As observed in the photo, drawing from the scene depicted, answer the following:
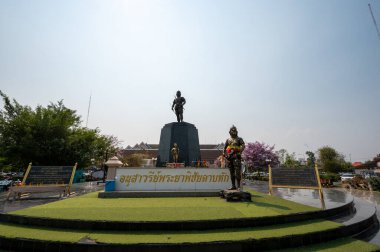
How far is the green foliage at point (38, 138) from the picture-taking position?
1745 centimetres

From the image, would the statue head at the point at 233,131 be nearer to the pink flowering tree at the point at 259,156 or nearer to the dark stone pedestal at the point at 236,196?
the dark stone pedestal at the point at 236,196

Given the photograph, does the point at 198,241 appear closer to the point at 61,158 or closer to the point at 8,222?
the point at 8,222

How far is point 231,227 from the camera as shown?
4.82 meters

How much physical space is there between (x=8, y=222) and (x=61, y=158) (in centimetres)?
1521

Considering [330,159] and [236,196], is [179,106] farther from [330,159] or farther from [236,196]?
[330,159]

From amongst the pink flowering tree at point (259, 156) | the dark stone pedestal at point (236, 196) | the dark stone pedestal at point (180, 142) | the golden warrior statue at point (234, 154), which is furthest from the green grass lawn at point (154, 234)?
the pink flowering tree at point (259, 156)

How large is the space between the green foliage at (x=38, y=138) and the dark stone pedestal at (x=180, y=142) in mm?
9628

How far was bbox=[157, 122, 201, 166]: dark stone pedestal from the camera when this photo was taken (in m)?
15.0

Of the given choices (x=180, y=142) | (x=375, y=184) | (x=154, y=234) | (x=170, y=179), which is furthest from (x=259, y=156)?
(x=154, y=234)

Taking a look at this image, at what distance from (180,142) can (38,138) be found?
12757mm

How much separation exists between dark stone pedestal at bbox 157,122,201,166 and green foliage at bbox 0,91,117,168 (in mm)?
9628

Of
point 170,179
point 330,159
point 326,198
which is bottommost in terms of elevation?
point 326,198

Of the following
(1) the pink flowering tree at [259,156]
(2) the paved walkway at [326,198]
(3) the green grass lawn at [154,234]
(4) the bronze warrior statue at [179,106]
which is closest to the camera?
(3) the green grass lawn at [154,234]

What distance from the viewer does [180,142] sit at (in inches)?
601
